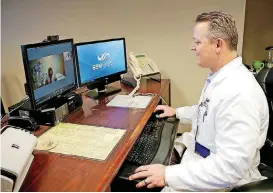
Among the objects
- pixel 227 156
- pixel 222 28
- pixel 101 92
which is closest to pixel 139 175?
pixel 227 156

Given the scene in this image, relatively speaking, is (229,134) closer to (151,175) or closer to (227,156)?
(227,156)

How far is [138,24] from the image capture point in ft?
8.68

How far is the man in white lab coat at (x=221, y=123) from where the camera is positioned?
0.99 meters

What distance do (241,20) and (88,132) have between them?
187cm

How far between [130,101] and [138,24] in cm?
113

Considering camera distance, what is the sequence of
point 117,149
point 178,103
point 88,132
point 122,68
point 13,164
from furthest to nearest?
point 178,103
point 122,68
point 88,132
point 117,149
point 13,164

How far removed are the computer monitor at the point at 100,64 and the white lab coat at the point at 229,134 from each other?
1.00 metres

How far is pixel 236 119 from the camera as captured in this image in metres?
1.00

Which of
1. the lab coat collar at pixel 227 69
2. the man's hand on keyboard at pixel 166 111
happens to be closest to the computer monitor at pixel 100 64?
the man's hand on keyboard at pixel 166 111

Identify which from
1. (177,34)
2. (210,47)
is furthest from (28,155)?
(177,34)

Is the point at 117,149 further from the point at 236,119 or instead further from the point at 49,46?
the point at 49,46

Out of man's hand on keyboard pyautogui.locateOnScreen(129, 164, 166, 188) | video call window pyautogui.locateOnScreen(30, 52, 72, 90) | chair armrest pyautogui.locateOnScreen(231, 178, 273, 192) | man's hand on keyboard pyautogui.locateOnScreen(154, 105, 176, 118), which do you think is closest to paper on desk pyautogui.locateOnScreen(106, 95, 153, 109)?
man's hand on keyboard pyautogui.locateOnScreen(154, 105, 176, 118)

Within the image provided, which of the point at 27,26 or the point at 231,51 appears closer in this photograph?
the point at 231,51

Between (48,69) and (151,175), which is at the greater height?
(48,69)
